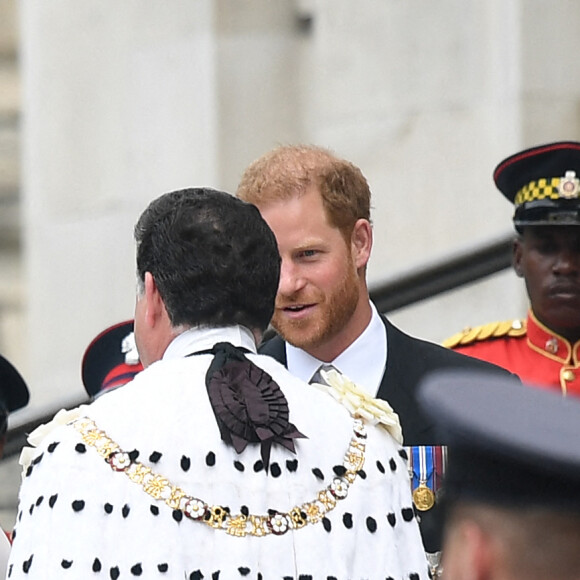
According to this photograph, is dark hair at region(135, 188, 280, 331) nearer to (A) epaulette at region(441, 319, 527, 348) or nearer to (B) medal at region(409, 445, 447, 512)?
(B) medal at region(409, 445, 447, 512)

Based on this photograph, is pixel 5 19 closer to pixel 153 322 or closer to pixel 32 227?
pixel 32 227

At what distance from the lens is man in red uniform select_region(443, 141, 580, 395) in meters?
5.28

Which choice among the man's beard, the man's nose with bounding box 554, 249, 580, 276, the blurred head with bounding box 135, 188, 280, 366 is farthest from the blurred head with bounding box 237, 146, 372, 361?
the man's nose with bounding box 554, 249, 580, 276

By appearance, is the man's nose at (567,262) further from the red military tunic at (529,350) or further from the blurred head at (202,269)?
the blurred head at (202,269)

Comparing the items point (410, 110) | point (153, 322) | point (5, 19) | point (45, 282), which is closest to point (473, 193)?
point (410, 110)

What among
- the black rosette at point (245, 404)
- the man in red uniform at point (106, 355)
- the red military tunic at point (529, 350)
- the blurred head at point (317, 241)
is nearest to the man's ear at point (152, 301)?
the black rosette at point (245, 404)

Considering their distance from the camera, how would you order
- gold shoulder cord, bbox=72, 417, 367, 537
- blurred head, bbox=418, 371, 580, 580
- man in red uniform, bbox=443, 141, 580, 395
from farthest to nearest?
man in red uniform, bbox=443, 141, 580, 395 → gold shoulder cord, bbox=72, 417, 367, 537 → blurred head, bbox=418, 371, 580, 580

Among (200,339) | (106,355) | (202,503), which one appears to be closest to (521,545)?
(202,503)

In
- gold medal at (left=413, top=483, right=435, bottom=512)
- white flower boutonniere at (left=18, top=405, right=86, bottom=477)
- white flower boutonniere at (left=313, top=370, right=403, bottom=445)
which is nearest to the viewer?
white flower boutonniere at (left=18, top=405, right=86, bottom=477)

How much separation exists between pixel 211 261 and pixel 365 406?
0.41 metres

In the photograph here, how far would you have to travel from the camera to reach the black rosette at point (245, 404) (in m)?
3.02

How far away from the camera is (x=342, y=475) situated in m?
3.11

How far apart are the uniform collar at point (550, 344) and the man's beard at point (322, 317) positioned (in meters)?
1.36

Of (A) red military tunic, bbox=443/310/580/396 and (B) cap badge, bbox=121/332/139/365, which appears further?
(A) red military tunic, bbox=443/310/580/396
